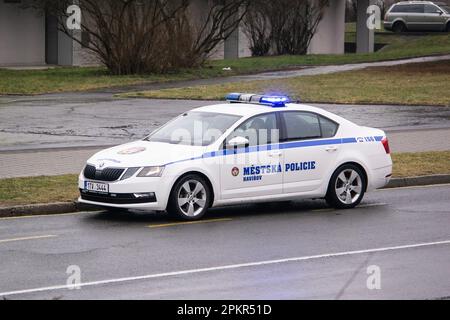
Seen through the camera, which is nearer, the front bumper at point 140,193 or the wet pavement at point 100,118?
the front bumper at point 140,193

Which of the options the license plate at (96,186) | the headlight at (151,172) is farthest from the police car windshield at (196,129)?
Answer: the license plate at (96,186)

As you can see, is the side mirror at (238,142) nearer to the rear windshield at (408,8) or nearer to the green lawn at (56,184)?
the green lawn at (56,184)

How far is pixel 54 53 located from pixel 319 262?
111ft

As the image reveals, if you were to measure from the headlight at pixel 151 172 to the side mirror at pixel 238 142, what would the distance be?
3.30 feet

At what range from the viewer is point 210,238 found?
1274 centimetres

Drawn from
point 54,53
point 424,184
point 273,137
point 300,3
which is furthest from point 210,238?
point 300,3

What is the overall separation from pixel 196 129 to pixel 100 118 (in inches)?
447

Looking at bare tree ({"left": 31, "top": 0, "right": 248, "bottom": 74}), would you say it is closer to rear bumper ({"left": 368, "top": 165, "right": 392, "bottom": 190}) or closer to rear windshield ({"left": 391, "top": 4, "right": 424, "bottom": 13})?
rear bumper ({"left": 368, "top": 165, "right": 392, "bottom": 190})

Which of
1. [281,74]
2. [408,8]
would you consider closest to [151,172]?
[281,74]

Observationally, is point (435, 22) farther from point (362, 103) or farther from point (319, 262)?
point (319, 262)

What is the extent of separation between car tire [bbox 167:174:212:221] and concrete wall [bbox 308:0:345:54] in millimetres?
40508

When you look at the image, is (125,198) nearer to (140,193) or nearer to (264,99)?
(140,193)

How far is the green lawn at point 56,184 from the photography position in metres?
15.0

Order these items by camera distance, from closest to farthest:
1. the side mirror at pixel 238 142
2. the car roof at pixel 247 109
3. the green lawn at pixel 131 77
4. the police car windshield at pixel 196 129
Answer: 1. the side mirror at pixel 238 142
2. the police car windshield at pixel 196 129
3. the car roof at pixel 247 109
4. the green lawn at pixel 131 77
